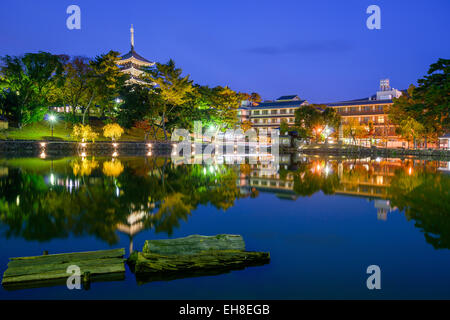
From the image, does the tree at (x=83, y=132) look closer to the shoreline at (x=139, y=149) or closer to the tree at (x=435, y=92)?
the shoreline at (x=139, y=149)

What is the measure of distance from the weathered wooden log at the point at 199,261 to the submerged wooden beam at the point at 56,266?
0.45 metres

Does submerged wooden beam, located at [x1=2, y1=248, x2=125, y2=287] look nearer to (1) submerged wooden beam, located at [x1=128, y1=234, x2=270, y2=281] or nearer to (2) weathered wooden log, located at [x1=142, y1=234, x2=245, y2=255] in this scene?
(1) submerged wooden beam, located at [x1=128, y1=234, x2=270, y2=281]

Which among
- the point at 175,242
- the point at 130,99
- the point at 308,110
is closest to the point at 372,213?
the point at 175,242

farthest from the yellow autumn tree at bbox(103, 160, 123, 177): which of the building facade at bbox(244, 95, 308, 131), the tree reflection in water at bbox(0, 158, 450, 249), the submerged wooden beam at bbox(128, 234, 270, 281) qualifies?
the building facade at bbox(244, 95, 308, 131)

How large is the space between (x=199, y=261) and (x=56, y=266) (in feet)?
8.68

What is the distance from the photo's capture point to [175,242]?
6953 millimetres

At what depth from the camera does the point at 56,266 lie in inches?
231

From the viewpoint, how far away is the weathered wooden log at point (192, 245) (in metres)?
6.59

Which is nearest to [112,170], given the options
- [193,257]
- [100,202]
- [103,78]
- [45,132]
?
[100,202]

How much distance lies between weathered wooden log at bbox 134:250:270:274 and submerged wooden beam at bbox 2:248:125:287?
0.45 m

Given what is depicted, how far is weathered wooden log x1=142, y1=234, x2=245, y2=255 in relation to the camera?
21.6 ft

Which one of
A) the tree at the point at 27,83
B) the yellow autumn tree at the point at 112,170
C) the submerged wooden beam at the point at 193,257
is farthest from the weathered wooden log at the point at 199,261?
the tree at the point at 27,83
